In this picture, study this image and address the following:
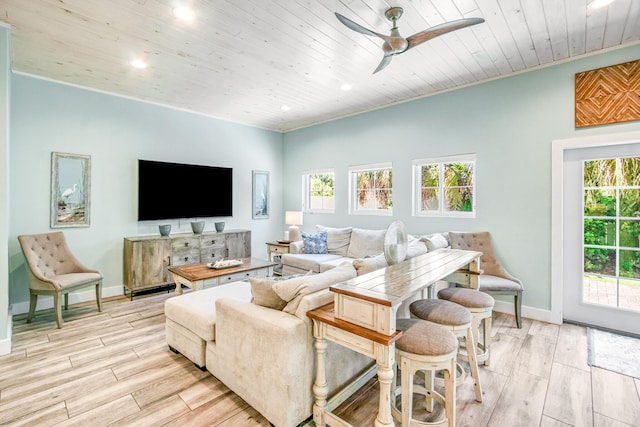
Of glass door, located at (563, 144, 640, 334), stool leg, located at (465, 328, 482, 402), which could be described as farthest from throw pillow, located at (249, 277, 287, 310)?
glass door, located at (563, 144, 640, 334)

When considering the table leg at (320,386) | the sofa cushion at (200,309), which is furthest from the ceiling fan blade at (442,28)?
the sofa cushion at (200,309)

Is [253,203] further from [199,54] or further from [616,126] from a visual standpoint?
[616,126]

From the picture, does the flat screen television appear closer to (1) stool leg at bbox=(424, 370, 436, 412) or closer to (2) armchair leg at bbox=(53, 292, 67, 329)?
(2) armchair leg at bbox=(53, 292, 67, 329)

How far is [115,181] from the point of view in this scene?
14.3ft

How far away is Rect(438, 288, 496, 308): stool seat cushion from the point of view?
2.22 m

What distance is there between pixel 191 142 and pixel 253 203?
5.25 feet

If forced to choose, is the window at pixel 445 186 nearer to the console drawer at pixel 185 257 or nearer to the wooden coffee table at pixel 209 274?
the wooden coffee table at pixel 209 274

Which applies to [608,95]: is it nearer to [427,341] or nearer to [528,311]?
[528,311]

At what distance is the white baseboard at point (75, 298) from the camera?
3.68 m

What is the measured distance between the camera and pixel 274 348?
1770 mm

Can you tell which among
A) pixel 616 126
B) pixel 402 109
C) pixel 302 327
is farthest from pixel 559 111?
pixel 302 327

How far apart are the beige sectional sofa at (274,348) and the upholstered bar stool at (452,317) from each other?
21.3 inches

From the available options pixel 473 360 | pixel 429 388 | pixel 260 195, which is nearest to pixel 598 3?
pixel 473 360

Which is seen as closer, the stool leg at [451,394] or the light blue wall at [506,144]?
the stool leg at [451,394]
